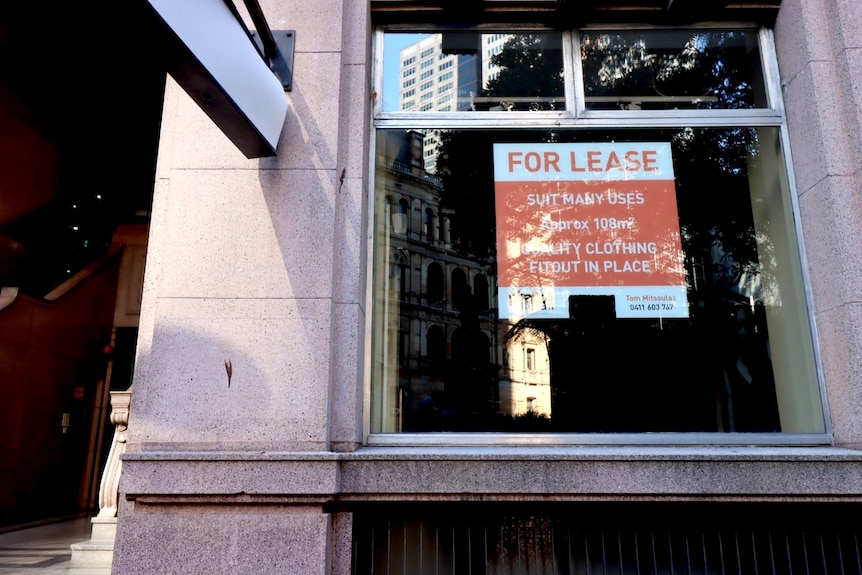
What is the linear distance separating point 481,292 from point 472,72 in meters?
2.00

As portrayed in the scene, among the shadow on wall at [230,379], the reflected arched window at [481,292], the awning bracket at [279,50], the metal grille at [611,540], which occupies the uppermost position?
the awning bracket at [279,50]

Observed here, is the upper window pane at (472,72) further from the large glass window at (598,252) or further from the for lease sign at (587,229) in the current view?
the for lease sign at (587,229)

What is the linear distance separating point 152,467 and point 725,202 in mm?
4851

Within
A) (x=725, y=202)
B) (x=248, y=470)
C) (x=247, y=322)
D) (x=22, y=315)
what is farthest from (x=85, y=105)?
(x=725, y=202)

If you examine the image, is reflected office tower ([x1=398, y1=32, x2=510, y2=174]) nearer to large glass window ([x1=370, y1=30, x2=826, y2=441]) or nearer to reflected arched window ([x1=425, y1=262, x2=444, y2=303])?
large glass window ([x1=370, y1=30, x2=826, y2=441])

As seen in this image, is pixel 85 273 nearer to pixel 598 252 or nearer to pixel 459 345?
pixel 459 345

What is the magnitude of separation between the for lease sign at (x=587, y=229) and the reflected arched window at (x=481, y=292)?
12cm

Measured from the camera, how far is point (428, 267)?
4973mm

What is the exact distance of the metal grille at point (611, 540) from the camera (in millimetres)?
4098

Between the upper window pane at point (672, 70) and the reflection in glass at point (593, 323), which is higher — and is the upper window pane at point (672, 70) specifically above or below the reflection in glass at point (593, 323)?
above

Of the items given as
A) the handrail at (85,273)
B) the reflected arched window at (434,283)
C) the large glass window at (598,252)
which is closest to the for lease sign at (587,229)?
the large glass window at (598,252)

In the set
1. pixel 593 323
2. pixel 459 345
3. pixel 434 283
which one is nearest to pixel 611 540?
pixel 593 323

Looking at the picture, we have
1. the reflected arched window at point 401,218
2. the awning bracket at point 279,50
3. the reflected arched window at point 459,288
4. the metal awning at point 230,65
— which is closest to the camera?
the metal awning at point 230,65

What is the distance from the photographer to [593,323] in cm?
473
